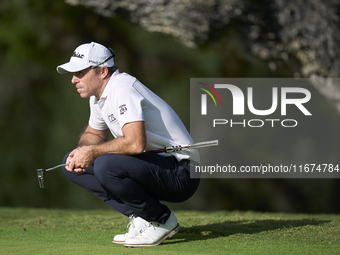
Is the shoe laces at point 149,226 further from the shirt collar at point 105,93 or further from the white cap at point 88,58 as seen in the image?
the white cap at point 88,58

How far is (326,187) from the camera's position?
247 inches

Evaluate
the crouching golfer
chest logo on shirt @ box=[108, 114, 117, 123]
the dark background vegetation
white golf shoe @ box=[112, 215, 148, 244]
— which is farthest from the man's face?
the dark background vegetation

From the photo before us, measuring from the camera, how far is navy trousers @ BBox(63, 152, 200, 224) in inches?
89.4

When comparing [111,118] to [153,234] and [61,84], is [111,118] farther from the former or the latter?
[61,84]

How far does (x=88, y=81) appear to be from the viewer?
247 centimetres

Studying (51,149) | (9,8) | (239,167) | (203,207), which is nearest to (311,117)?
(239,167)

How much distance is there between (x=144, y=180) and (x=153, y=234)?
274mm

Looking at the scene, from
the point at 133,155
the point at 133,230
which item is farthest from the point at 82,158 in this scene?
the point at 133,230

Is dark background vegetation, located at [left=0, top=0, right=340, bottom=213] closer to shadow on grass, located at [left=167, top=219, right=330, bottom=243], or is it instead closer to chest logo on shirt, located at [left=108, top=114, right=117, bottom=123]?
shadow on grass, located at [left=167, top=219, right=330, bottom=243]

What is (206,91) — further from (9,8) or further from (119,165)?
(119,165)

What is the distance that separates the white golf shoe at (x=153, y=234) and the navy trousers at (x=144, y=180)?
3 centimetres

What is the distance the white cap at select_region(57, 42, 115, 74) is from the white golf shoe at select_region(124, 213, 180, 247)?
0.81m

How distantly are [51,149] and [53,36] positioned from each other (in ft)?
4.42

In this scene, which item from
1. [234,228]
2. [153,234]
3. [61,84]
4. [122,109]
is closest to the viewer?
[122,109]
